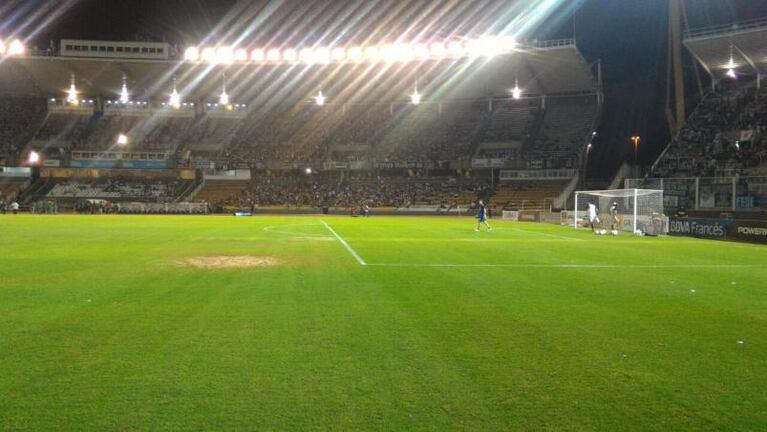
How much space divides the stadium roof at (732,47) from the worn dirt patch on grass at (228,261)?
130 ft

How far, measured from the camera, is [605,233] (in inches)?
1021

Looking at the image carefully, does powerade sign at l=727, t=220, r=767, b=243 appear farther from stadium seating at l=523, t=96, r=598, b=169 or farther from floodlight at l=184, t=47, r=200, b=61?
floodlight at l=184, t=47, r=200, b=61

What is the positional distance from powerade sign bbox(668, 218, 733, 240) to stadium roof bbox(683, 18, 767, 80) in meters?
20.3

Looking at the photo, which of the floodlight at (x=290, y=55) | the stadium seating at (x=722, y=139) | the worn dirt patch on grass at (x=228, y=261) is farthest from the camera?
the floodlight at (x=290, y=55)

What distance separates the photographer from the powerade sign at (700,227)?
2405 cm

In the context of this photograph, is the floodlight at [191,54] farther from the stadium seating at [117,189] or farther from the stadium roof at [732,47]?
the stadium roof at [732,47]

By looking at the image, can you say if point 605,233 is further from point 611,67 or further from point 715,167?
point 611,67

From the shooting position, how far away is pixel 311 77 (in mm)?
59594

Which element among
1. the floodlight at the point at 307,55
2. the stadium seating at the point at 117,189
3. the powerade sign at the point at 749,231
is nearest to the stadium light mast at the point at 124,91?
the stadium seating at the point at 117,189

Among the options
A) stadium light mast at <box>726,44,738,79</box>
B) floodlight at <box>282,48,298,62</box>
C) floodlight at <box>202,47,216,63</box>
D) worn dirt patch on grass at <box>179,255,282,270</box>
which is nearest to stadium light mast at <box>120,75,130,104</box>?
floodlight at <box>202,47,216,63</box>

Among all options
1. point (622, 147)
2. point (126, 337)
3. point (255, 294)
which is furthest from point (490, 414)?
point (622, 147)

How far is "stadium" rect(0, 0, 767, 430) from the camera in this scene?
431cm

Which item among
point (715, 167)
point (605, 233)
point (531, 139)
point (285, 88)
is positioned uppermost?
point (285, 88)

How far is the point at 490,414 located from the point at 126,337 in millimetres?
3924
